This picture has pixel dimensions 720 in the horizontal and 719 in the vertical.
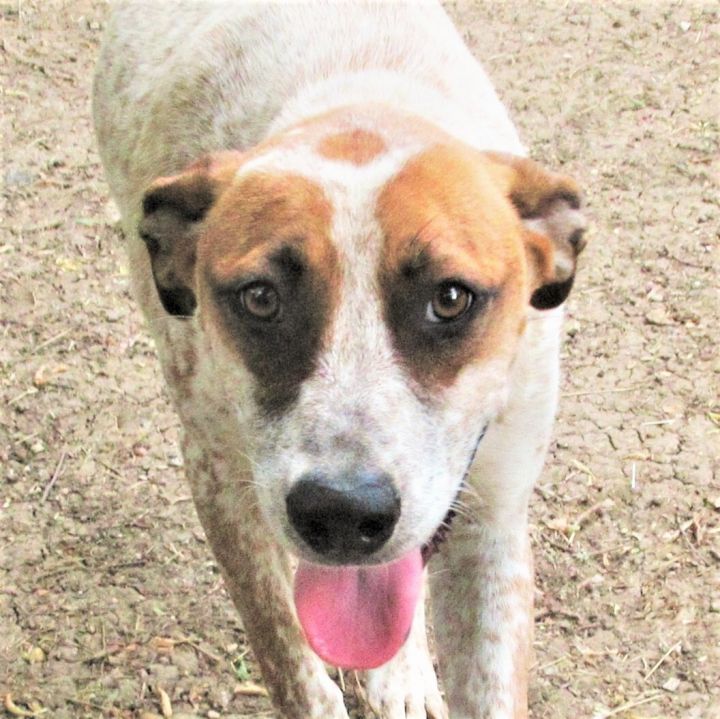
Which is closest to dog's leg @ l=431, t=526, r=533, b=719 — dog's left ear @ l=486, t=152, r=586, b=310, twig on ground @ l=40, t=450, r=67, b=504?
dog's left ear @ l=486, t=152, r=586, b=310

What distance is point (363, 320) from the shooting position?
2627mm

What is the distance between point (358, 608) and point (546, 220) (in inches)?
38.7

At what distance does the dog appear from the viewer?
8.63ft

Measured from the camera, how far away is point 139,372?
17.4ft

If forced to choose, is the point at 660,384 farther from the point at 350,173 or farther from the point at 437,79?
the point at 350,173

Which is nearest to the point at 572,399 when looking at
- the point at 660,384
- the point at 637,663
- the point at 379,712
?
the point at 660,384

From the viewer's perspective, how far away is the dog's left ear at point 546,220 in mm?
2994

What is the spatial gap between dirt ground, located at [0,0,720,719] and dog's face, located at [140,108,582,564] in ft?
5.10

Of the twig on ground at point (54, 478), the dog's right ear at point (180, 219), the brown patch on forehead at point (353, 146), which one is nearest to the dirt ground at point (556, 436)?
the twig on ground at point (54, 478)

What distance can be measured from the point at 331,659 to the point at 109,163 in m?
2.17

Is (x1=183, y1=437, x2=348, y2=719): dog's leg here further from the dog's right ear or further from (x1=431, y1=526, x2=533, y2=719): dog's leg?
the dog's right ear

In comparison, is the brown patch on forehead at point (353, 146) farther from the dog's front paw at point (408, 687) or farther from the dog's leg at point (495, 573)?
the dog's front paw at point (408, 687)

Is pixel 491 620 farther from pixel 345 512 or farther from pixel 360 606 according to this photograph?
pixel 345 512

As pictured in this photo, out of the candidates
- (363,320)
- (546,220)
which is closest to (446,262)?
(363,320)
